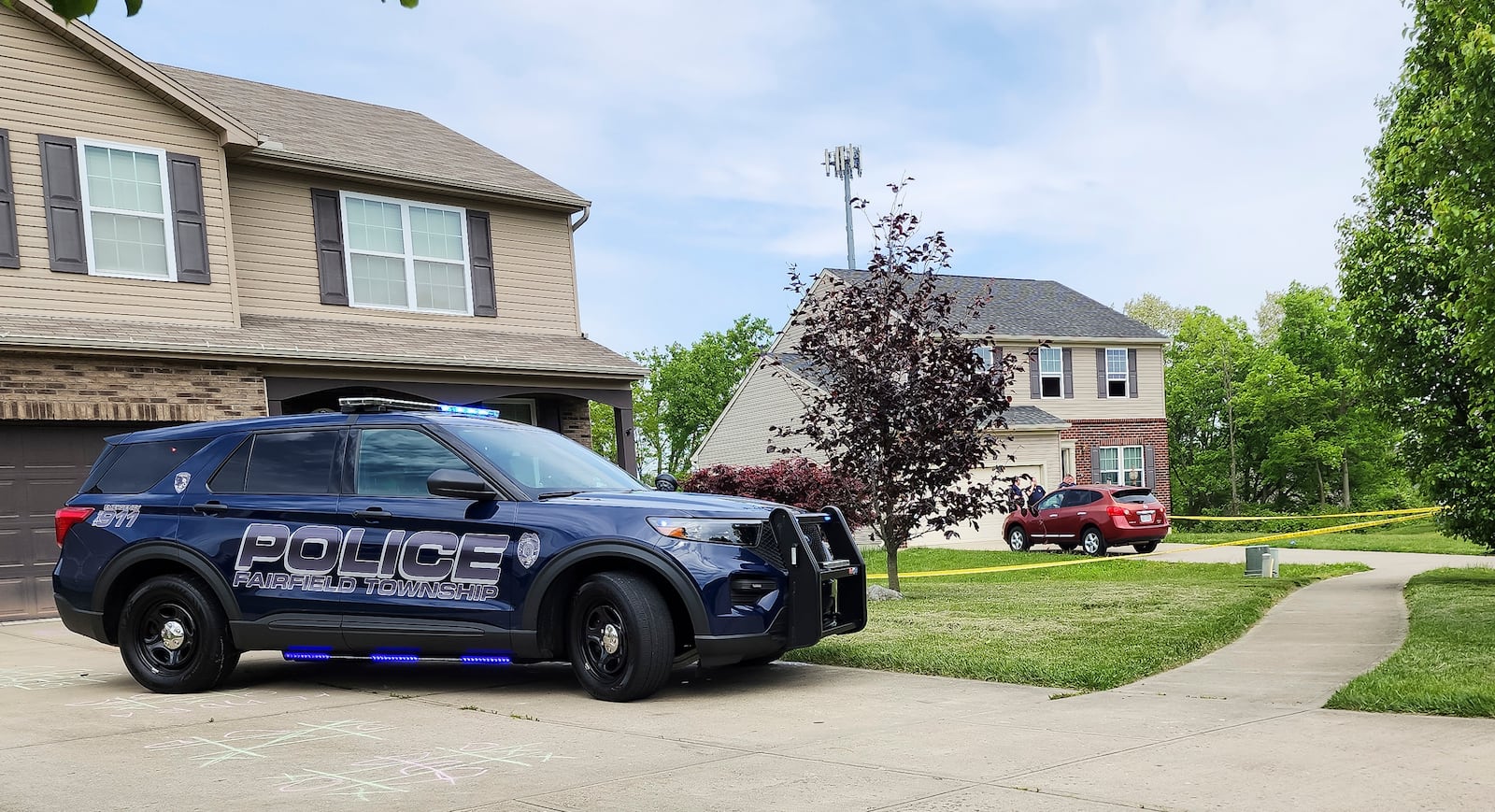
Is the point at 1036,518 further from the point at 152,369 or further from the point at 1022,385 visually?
the point at 152,369

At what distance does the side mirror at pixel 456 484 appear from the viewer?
7.33 meters

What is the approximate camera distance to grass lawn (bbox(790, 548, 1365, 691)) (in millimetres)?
8086

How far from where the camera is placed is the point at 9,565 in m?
13.9

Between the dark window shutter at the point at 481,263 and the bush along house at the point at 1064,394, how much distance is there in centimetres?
1716

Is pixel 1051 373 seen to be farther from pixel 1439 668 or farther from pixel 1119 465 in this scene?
pixel 1439 668

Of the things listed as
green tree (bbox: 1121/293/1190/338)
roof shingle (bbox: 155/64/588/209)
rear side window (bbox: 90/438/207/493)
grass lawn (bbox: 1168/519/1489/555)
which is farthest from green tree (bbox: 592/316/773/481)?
rear side window (bbox: 90/438/207/493)

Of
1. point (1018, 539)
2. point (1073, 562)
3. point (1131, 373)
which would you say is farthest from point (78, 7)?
point (1131, 373)

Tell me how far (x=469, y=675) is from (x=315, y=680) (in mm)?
1019

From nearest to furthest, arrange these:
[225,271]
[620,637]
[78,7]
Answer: [78,7] < [620,637] < [225,271]

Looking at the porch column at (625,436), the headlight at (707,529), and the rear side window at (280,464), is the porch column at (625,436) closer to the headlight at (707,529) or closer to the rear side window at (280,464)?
the rear side window at (280,464)

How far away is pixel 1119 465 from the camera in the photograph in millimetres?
39250

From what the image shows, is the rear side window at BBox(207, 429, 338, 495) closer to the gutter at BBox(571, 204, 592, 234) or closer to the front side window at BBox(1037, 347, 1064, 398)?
the gutter at BBox(571, 204, 592, 234)

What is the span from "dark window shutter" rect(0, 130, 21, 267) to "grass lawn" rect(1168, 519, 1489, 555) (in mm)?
18871

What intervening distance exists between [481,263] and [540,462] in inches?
464
